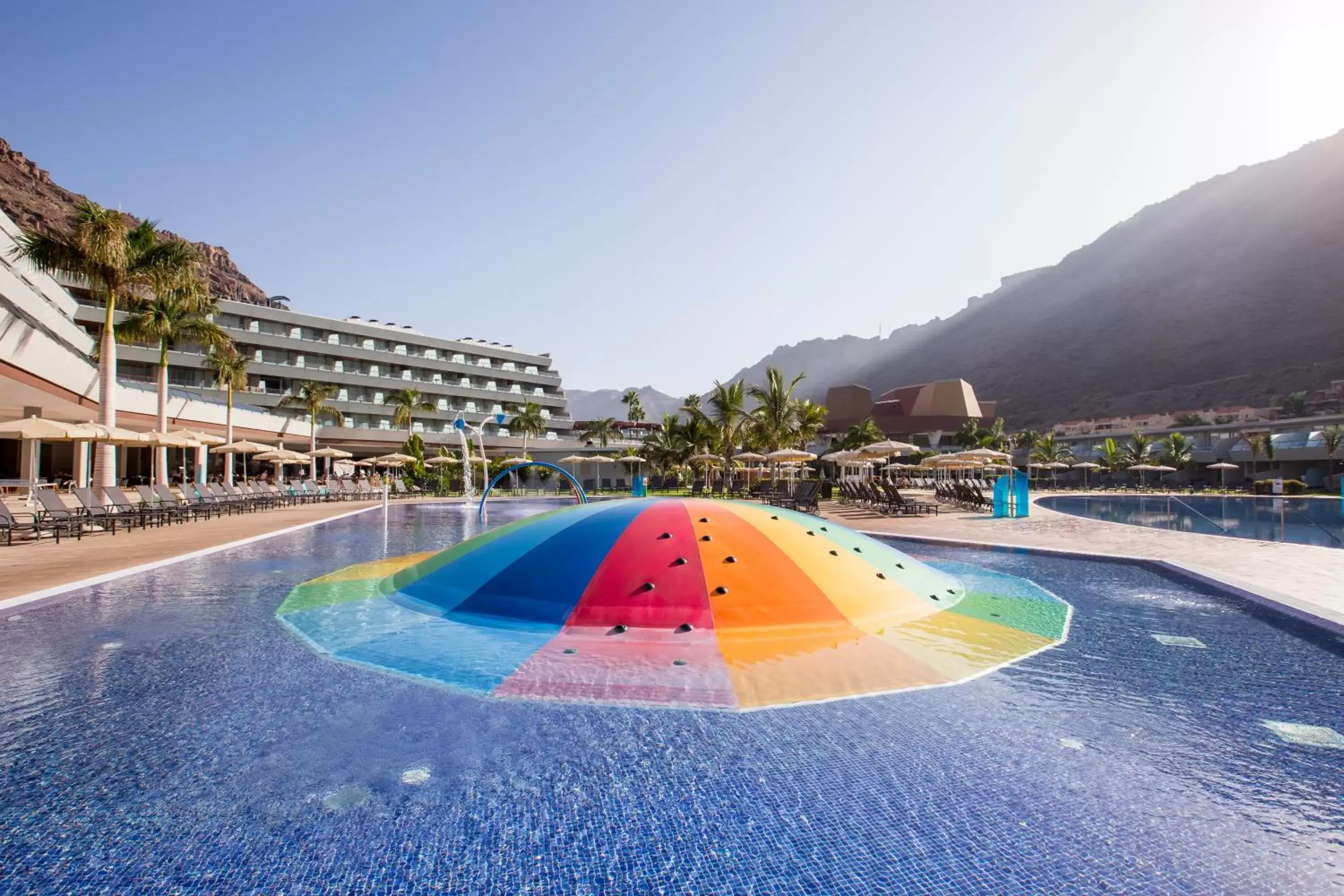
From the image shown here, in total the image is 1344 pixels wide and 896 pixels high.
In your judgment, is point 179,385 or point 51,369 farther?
point 179,385

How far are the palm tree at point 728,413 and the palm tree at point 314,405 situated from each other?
79.4 feet

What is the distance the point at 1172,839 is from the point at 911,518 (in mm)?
18188

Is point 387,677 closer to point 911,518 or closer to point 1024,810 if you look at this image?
point 1024,810

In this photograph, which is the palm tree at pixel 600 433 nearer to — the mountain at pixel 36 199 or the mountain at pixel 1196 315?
the mountain at pixel 36 199

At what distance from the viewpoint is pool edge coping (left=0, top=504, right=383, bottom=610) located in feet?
25.5

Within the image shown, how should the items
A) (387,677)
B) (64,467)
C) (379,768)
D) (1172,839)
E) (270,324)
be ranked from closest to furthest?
(1172,839)
(379,768)
(387,677)
(64,467)
(270,324)

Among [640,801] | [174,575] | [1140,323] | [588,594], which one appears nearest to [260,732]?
[640,801]

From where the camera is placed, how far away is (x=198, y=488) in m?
21.9

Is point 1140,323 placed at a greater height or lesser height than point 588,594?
greater

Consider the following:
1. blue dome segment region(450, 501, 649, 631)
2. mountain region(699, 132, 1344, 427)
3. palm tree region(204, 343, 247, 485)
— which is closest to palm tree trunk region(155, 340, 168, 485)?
palm tree region(204, 343, 247, 485)

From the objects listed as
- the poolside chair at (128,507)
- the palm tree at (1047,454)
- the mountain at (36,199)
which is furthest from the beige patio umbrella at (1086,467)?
the mountain at (36,199)

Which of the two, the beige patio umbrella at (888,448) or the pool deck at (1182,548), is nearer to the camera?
the pool deck at (1182,548)

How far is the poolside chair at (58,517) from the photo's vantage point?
14.1m

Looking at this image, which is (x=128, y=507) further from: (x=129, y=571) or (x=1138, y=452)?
(x=1138, y=452)
